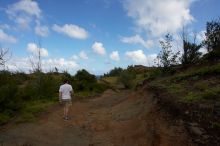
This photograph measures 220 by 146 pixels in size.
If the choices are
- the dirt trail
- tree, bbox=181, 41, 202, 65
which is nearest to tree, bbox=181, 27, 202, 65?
tree, bbox=181, 41, 202, 65

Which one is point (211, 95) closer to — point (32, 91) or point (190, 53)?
point (32, 91)

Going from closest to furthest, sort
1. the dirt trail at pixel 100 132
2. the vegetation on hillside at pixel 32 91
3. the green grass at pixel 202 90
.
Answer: the dirt trail at pixel 100 132
the green grass at pixel 202 90
the vegetation on hillside at pixel 32 91

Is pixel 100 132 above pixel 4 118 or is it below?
below

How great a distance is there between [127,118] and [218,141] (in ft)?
26.3

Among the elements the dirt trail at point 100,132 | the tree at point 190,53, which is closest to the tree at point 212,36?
the tree at point 190,53

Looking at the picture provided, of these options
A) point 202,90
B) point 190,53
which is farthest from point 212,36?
point 202,90

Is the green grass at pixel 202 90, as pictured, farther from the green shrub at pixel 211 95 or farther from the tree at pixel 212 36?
the tree at pixel 212 36

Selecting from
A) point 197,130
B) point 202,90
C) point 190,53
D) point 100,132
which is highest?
point 190,53

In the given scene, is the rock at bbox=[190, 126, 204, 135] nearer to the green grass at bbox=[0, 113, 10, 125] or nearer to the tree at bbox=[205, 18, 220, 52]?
the green grass at bbox=[0, 113, 10, 125]

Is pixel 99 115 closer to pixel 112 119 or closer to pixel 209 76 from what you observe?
pixel 112 119

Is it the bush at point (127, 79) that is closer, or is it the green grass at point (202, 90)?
the green grass at point (202, 90)

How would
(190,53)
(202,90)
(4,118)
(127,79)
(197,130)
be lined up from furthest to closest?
(127,79) → (190,53) → (4,118) → (202,90) → (197,130)

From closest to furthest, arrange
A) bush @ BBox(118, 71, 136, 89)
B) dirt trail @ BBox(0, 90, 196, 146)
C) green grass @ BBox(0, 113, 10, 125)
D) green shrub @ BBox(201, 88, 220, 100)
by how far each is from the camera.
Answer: dirt trail @ BBox(0, 90, 196, 146) < green shrub @ BBox(201, 88, 220, 100) < green grass @ BBox(0, 113, 10, 125) < bush @ BBox(118, 71, 136, 89)

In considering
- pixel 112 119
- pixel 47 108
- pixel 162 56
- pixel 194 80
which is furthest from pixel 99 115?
pixel 162 56
